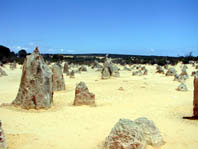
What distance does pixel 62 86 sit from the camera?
503 inches

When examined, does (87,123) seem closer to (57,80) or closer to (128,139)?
(128,139)

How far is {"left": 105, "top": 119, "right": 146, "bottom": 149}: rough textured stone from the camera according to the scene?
13.1 feet

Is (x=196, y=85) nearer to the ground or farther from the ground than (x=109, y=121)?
farther from the ground

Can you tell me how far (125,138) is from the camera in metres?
4.05

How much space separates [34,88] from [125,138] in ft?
15.4

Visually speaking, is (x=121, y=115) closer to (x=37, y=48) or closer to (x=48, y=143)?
(x=48, y=143)

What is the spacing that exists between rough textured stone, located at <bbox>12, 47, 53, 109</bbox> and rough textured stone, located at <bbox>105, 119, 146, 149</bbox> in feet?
13.8

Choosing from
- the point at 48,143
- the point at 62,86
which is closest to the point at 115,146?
the point at 48,143

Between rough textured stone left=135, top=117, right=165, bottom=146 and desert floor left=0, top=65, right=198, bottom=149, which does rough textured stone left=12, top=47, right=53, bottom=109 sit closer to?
desert floor left=0, top=65, right=198, bottom=149

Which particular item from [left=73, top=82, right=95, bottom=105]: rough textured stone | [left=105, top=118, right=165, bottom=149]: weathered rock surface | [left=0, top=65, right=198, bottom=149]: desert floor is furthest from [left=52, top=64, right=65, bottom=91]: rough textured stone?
[left=105, top=118, right=165, bottom=149]: weathered rock surface

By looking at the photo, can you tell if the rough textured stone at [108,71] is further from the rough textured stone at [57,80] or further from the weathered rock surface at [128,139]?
the weathered rock surface at [128,139]

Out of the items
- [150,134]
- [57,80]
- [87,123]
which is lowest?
[87,123]

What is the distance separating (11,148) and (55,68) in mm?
8632

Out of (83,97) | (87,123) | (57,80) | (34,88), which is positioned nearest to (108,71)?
(57,80)
